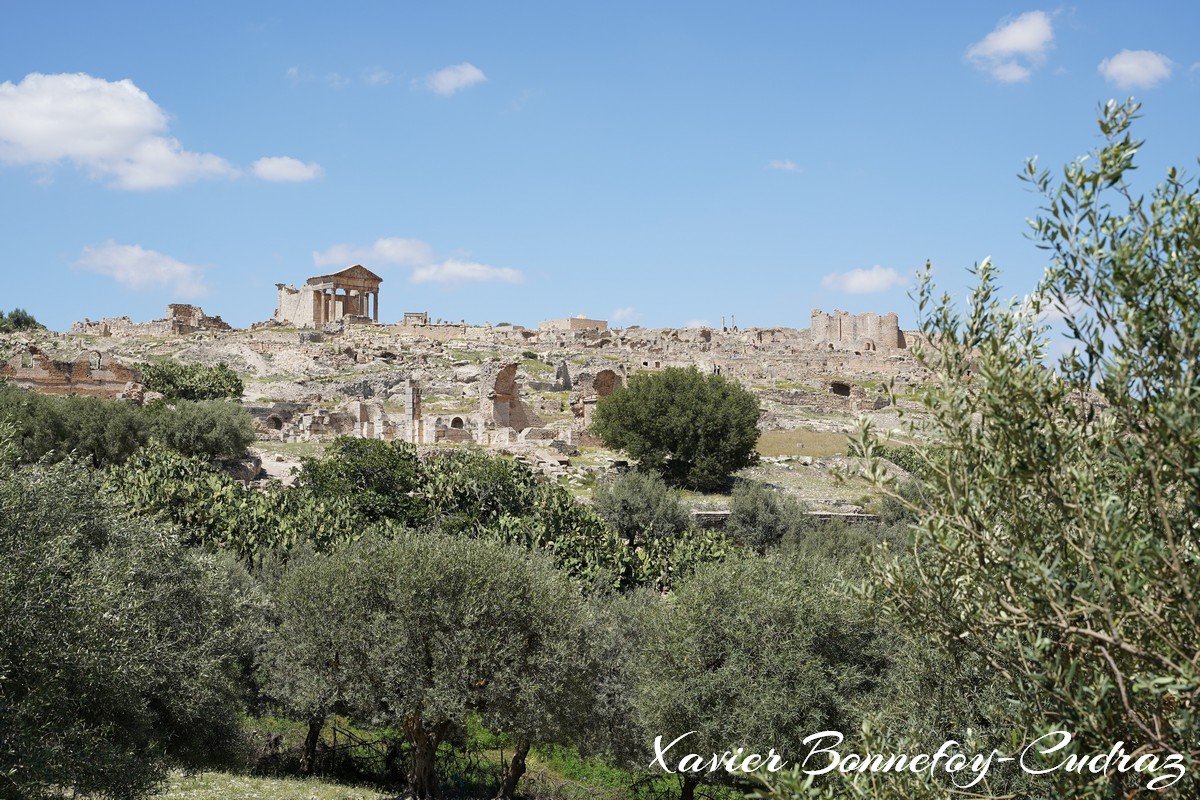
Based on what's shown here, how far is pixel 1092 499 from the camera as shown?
6.03 m

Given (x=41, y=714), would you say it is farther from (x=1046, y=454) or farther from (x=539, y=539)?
(x=539, y=539)

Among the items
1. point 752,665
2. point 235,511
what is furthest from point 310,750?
point 752,665

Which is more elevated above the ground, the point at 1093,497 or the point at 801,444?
the point at 1093,497

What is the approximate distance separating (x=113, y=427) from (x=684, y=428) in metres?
21.3

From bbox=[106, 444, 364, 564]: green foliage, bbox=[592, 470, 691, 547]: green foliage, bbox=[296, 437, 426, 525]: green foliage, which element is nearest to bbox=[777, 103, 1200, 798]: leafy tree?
bbox=[106, 444, 364, 564]: green foliage

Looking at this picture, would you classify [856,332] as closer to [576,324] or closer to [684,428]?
[576,324]

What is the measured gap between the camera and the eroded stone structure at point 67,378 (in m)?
47.1

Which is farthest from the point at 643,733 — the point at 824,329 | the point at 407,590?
the point at 824,329

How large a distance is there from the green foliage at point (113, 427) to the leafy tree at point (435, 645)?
750 inches

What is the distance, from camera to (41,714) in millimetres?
10945

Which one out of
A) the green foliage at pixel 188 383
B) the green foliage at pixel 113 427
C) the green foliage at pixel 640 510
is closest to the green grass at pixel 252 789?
the green foliage at pixel 640 510

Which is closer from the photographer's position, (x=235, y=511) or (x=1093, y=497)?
(x=1093, y=497)

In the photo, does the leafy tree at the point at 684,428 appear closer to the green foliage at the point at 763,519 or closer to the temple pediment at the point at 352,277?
the green foliage at the point at 763,519

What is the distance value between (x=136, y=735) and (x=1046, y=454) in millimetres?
12366
